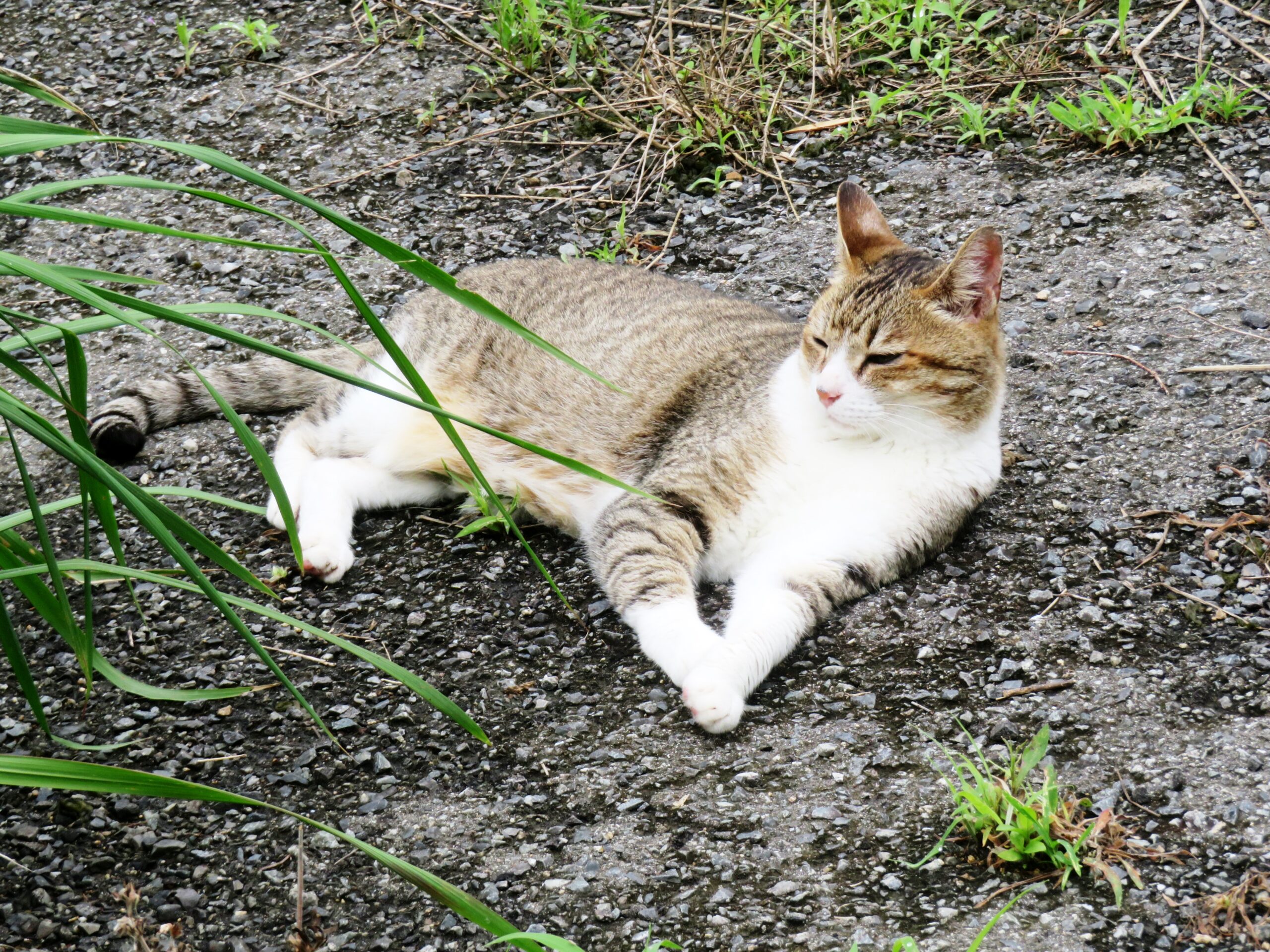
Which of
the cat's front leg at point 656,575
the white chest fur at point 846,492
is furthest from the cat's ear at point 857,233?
the cat's front leg at point 656,575

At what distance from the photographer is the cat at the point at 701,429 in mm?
3088

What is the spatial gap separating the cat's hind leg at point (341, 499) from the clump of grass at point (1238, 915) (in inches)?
90.5

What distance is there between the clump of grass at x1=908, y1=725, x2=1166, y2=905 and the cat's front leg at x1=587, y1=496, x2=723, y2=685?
2.42 feet

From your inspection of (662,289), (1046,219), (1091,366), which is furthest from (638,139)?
(1091,366)

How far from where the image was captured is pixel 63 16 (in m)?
6.07

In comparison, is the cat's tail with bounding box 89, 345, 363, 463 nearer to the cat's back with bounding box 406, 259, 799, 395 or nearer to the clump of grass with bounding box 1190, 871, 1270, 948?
the cat's back with bounding box 406, 259, 799, 395

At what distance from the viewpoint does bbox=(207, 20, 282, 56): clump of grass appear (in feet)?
18.7

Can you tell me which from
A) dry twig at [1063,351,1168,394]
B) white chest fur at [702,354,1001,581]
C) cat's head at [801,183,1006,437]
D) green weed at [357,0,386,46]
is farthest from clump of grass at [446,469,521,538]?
green weed at [357,0,386,46]

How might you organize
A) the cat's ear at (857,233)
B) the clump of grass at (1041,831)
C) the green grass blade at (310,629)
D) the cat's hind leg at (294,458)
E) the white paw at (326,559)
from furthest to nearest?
the cat's hind leg at (294,458) < the cat's ear at (857,233) < the white paw at (326,559) < the clump of grass at (1041,831) < the green grass blade at (310,629)

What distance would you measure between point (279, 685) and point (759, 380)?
64.0 inches

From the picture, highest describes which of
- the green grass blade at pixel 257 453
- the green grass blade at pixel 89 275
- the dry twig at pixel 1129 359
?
the green grass blade at pixel 89 275

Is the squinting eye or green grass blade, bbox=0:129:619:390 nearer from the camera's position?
green grass blade, bbox=0:129:619:390

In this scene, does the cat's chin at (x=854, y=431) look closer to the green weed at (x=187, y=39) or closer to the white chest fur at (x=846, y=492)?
the white chest fur at (x=846, y=492)

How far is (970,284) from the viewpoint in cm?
313
